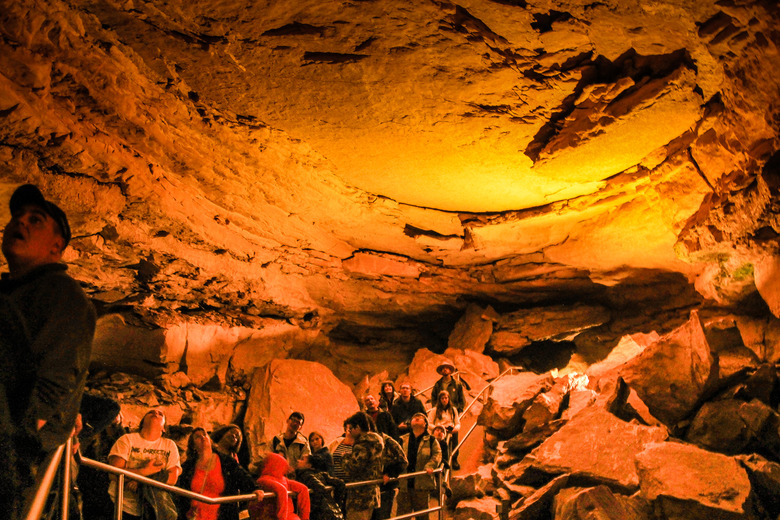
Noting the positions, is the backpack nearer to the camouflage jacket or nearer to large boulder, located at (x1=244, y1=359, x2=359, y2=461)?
the camouflage jacket

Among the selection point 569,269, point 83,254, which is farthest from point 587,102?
point 83,254

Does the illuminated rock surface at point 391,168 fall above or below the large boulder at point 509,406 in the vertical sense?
above

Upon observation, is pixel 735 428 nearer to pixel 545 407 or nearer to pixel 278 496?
pixel 545 407

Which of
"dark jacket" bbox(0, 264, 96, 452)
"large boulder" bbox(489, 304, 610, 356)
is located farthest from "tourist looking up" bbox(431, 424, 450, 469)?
"large boulder" bbox(489, 304, 610, 356)

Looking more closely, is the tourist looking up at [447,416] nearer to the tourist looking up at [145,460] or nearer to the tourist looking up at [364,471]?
the tourist looking up at [364,471]

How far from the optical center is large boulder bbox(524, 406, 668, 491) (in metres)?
6.55

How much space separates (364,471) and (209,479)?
1.60 metres

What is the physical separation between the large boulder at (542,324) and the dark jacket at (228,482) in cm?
970

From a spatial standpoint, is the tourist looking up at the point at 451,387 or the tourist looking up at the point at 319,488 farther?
the tourist looking up at the point at 451,387

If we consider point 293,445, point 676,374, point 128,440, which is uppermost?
point 128,440

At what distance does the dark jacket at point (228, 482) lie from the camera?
4188mm

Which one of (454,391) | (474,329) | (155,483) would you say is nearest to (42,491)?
(155,483)

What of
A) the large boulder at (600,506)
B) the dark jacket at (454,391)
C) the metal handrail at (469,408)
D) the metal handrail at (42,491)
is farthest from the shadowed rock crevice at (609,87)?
the metal handrail at (42,491)

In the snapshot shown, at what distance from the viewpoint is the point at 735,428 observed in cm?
666
